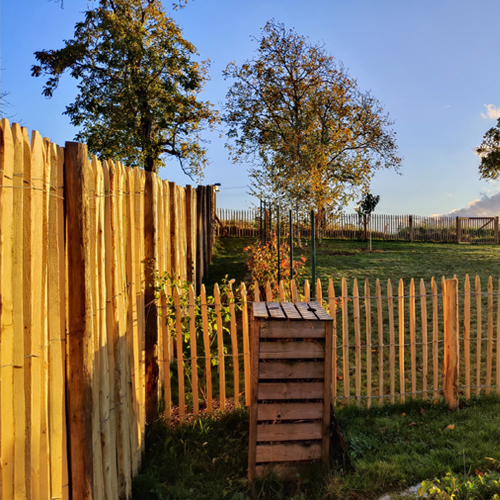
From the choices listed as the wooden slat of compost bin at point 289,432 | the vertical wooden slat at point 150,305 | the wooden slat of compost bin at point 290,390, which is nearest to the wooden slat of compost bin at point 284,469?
the wooden slat of compost bin at point 289,432

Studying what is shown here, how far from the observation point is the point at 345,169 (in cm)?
2220

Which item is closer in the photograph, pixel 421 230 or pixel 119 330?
pixel 119 330

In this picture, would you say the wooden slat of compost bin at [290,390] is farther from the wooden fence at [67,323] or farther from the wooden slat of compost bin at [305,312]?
the wooden fence at [67,323]

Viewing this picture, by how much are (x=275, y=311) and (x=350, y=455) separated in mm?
1428

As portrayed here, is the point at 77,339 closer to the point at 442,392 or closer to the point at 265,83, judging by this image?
the point at 442,392

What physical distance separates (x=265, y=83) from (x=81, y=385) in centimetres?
1932

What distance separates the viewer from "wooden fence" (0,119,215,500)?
201cm

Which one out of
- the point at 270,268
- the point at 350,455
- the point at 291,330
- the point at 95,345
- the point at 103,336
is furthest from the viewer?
the point at 270,268

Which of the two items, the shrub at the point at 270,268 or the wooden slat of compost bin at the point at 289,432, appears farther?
the shrub at the point at 270,268

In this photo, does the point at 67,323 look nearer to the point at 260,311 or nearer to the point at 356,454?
the point at 260,311

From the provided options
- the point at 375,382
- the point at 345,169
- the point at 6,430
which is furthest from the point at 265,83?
the point at 6,430

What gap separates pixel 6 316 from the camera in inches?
77.9

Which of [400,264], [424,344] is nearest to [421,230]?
[400,264]

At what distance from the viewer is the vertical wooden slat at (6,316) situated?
1.92 m
